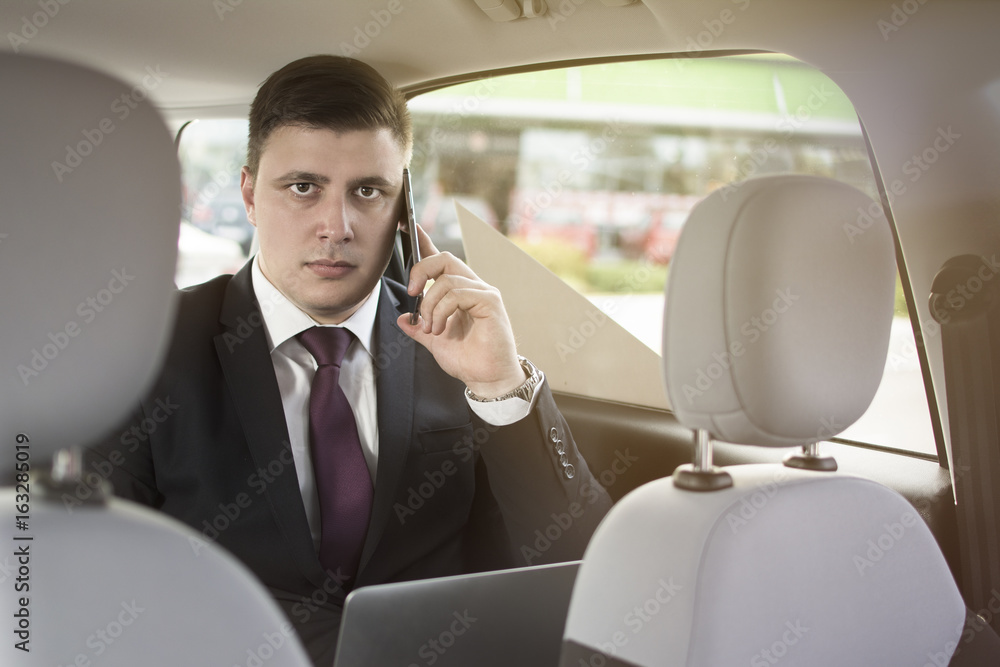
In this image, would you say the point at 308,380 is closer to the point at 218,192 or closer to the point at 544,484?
the point at 544,484

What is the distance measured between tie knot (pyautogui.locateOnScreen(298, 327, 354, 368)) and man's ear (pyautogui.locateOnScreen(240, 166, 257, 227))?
0.31 meters

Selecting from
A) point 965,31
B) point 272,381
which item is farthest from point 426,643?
point 965,31

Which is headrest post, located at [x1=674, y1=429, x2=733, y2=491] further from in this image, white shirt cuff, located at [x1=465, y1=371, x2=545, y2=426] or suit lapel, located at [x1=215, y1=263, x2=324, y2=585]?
suit lapel, located at [x1=215, y1=263, x2=324, y2=585]

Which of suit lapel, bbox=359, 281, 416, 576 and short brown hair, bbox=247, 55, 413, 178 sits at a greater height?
short brown hair, bbox=247, 55, 413, 178

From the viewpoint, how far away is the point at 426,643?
954mm

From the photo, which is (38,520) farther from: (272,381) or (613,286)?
(613,286)

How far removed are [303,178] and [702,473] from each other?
2.96 ft

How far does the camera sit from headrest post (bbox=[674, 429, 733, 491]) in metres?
0.83

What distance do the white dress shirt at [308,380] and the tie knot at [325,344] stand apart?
0.4 inches

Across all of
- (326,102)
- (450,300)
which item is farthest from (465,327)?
(326,102)

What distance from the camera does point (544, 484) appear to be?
1296 mm

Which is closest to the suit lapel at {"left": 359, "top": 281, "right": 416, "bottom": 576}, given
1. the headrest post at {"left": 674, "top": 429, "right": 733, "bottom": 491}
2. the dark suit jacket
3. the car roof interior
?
the dark suit jacket

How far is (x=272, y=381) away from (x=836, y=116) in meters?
1.10

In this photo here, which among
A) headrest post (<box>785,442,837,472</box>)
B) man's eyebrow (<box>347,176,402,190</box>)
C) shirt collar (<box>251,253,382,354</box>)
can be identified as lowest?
headrest post (<box>785,442,837,472</box>)
